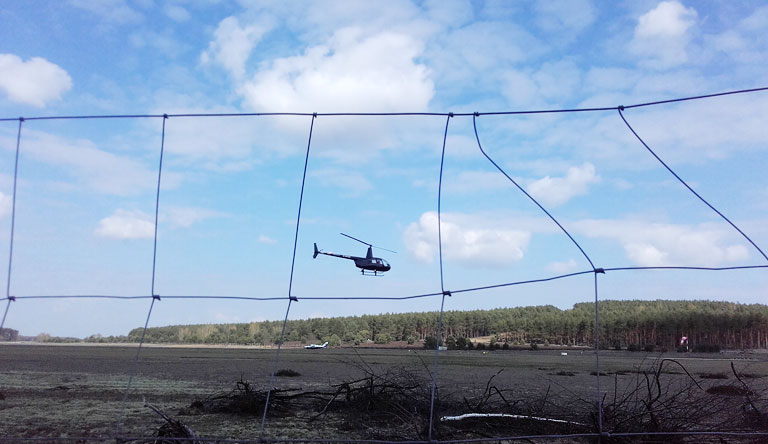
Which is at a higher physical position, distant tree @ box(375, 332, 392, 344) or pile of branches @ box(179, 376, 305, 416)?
distant tree @ box(375, 332, 392, 344)

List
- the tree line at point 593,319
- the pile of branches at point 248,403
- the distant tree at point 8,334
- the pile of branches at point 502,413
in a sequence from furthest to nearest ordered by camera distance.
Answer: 1. the pile of branches at point 248,403
2. the tree line at point 593,319
3. the pile of branches at point 502,413
4. the distant tree at point 8,334

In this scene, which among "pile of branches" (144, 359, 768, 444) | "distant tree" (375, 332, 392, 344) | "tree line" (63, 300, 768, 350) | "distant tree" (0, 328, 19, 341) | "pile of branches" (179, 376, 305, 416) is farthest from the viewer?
"distant tree" (375, 332, 392, 344)

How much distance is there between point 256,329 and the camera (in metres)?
9.05

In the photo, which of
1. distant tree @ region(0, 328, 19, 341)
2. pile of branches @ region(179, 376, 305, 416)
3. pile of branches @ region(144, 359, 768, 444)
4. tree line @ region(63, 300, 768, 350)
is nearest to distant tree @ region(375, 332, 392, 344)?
tree line @ region(63, 300, 768, 350)

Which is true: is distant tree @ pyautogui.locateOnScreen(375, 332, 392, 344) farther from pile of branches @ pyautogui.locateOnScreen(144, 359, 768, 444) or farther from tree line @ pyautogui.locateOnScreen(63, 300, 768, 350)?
pile of branches @ pyautogui.locateOnScreen(144, 359, 768, 444)

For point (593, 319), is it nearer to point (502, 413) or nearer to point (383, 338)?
point (502, 413)

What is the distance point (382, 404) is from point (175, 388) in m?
9.13

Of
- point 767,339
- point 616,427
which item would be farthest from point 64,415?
point 767,339

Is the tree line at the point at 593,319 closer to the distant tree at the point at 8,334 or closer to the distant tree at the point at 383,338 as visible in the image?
the distant tree at the point at 383,338

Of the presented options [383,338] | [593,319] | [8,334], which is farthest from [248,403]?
[383,338]

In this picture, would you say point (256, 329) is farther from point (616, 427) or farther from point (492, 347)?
point (492, 347)

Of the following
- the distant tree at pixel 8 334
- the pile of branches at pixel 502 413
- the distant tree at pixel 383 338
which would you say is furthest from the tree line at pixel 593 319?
the distant tree at pixel 8 334

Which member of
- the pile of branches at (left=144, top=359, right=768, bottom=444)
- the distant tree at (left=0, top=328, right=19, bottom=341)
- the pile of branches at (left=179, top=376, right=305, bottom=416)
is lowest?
the pile of branches at (left=179, top=376, right=305, bottom=416)

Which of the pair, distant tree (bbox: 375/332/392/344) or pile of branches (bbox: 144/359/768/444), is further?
distant tree (bbox: 375/332/392/344)
